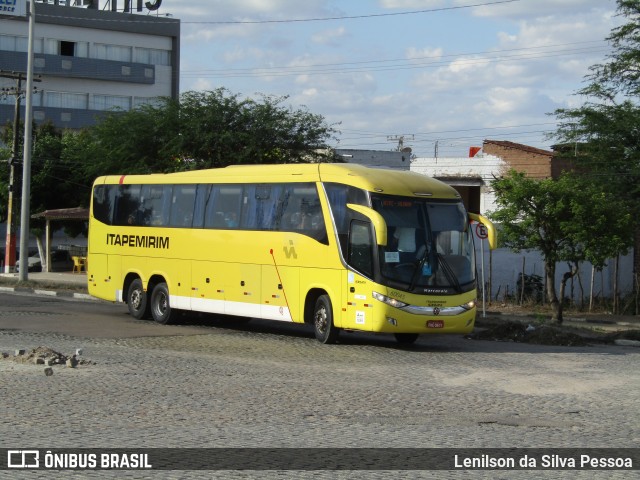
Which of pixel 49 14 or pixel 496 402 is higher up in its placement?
pixel 49 14

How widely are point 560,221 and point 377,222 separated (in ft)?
40.7

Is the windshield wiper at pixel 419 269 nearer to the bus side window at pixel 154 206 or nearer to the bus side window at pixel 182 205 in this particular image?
the bus side window at pixel 182 205

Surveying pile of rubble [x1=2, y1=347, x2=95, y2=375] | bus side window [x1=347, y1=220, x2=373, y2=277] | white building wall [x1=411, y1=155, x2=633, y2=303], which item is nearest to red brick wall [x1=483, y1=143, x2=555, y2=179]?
white building wall [x1=411, y1=155, x2=633, y2=303]

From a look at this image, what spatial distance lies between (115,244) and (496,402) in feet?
51.5

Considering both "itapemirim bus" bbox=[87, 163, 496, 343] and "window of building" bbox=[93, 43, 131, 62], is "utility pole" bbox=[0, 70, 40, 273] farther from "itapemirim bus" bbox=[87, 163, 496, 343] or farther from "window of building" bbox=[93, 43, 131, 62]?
"window of building" bbox=[93, 43, 131, 62]

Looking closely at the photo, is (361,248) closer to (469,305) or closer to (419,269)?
(419,269)

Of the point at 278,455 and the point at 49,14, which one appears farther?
the point at 49,14

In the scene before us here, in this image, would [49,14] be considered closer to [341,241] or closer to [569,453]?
[341,241]

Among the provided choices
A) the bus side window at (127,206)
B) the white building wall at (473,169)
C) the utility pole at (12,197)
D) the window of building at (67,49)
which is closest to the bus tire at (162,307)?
the bus side window at (127,206)

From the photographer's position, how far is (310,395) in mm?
13188

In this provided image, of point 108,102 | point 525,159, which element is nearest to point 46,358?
point 525,159

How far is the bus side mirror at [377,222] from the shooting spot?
1870 cm

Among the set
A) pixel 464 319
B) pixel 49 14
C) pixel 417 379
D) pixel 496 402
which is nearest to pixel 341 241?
pixel 464 319

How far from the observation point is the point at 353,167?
68.0ft
